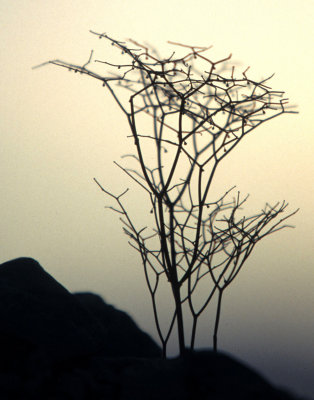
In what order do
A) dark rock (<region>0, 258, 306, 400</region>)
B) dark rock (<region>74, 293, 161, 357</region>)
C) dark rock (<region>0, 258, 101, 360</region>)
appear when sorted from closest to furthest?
1. dark rock (<region>0, 258, 306, 400</region>)
2. dark rock (<region>0, 258, 101, 360</region>)
3. dark rock (<region>74, 293, 161, 357</region>)

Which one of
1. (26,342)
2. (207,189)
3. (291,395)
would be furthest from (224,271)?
(26,342)

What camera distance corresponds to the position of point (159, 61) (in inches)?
127

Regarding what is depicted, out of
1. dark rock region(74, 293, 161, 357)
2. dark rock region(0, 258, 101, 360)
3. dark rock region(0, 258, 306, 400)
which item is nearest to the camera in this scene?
dark rock region(0, 258, 306, 400)

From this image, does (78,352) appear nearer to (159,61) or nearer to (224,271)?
(224,271)

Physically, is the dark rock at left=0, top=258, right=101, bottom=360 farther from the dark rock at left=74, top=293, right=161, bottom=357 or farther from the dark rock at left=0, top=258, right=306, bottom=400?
the dark rock at left=74, top=293, right=161, bottom=357

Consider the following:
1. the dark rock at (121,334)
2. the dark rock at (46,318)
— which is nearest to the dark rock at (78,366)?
the dark rock at (46,318)

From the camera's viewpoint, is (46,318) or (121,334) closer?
(46,318)

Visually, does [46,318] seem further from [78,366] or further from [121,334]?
[121,334]

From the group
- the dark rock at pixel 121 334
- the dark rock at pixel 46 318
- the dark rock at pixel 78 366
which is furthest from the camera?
the dark rock at pixel 121 334

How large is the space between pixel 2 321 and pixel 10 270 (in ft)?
1.95

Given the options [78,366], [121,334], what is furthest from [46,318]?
[121,334]

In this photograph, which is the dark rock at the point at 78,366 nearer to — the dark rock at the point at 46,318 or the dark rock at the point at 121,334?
the dark rock at the point at 46,318

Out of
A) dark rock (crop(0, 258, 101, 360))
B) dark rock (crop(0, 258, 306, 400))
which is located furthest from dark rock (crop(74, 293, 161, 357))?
dark rock (crop(0, 258, 306, 400))

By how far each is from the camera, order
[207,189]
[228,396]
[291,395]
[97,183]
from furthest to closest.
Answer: [97,183], [207,189], [291,395], [228,396]
